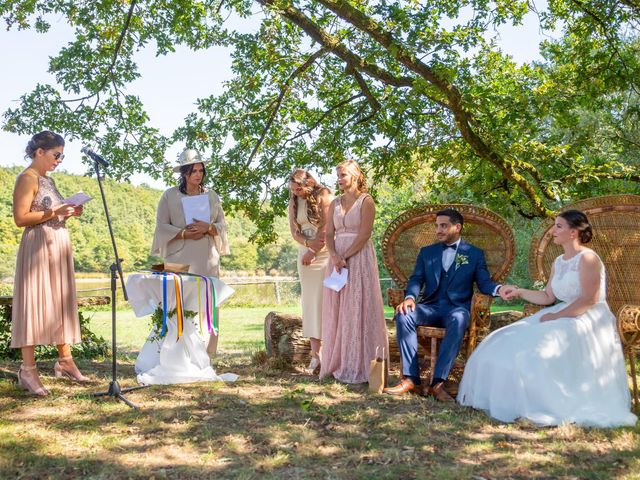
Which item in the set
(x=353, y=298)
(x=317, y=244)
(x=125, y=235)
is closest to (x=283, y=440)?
(x=353, y=298)

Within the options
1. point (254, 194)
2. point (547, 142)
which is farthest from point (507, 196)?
point (254, 194)

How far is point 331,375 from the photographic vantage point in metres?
6.17

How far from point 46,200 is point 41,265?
522mm

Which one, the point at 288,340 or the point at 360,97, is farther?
the point at 360,97

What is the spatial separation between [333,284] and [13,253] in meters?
29.7

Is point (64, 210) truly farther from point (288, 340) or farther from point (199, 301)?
point (288, 340)

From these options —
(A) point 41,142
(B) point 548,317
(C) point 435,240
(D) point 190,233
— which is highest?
(A) point 41,142

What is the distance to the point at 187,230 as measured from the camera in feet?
21.0

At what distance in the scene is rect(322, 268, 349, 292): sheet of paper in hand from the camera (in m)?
6.07

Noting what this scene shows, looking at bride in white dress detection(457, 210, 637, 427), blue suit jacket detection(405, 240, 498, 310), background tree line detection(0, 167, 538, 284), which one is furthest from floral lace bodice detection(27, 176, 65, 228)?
background tree line detection(0, 167, 538, 284)

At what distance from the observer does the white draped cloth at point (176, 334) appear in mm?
5828

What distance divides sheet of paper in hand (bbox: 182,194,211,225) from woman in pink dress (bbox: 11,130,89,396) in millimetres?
1087

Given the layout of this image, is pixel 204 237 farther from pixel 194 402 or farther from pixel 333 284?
pixel 194 402

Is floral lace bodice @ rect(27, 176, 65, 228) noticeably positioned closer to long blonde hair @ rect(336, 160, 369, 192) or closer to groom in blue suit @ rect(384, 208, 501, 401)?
long blonde hair @ rect(336, 160, 369, 192)
